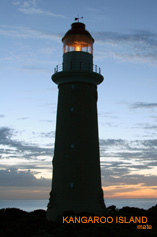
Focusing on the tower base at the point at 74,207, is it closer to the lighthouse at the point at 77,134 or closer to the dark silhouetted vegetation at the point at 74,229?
the lighthouse at the point at 77,134

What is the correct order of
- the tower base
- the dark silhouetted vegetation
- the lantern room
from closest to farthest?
1. the dark silhouetted vegetation
2. the tower base
3. the lantern room

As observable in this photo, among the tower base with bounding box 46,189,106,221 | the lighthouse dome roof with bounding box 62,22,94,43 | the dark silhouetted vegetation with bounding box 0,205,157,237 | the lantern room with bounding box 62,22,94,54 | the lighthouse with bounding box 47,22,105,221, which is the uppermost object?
the lighthouse dome roof with bounding box 62,22,94,43

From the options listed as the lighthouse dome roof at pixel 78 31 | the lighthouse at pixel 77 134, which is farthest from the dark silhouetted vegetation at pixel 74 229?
the lighthouse dome roof at pixel 78 31

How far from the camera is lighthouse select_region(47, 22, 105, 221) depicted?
87.7 ft

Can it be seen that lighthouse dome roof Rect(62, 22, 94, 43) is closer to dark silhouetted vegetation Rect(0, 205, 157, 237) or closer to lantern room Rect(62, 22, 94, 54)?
lantern room Rect(62, 22, 94, 54)

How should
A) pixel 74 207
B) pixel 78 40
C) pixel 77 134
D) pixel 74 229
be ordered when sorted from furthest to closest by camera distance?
pixel 78 40 → pixel 77 134 → pixel 74 207 → pixel 74 229

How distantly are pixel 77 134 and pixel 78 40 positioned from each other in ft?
28.0

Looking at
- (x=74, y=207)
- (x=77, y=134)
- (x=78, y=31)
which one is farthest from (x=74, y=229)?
(x=78, y=31)

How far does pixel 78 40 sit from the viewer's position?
29.3 meters

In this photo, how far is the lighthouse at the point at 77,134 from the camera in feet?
87.7

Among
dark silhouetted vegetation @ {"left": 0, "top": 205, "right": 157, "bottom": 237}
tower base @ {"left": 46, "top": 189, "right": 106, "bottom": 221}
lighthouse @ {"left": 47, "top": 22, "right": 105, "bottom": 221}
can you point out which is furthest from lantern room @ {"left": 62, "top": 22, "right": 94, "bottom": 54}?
dark silhouetted vegetation @ {"left": 0, "top": 205, "right": 157, "bottom": 237}

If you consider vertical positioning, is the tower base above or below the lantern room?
below

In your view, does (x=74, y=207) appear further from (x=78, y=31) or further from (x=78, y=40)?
(x=78, y=31)

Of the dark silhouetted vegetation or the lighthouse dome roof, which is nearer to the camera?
the dark silhouetted vegetation
